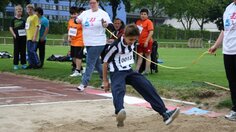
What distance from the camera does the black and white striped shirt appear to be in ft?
21.1

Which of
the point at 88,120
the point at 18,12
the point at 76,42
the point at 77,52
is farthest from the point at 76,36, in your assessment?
the point at 88,120

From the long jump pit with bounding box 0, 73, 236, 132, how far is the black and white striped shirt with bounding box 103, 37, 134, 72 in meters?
0.88

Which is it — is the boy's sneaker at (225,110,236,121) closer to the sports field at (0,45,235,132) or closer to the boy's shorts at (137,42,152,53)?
the sports field at (0,45,235,132)

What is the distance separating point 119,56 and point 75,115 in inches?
59.8

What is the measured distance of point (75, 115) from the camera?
7438 millimetres

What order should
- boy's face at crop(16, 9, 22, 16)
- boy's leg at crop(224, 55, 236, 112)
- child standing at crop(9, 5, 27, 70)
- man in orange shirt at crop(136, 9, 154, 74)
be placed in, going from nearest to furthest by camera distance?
→ boy's leg at crop(224, 55, 236, 112)
man in orange shirt at crop(136, 9, 154, 74)
boy's face at crop(16, 9, 22, 16)
child standing at crop(9, 5, 27, 70)

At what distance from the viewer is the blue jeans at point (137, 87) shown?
633 cm

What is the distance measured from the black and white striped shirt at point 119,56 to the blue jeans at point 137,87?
9 cm

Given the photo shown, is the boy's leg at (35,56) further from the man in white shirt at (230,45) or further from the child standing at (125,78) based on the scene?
the child standing at (125,78)

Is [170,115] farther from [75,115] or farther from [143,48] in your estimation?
[143,48]

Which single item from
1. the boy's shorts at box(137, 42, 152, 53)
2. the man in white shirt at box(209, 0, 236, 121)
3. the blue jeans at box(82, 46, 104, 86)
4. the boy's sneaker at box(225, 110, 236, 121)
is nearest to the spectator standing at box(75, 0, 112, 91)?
the blue jeans at box(82, 46, 104, 86)

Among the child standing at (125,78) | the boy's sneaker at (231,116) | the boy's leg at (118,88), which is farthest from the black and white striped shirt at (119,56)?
the boy's sneaker at (231,116)

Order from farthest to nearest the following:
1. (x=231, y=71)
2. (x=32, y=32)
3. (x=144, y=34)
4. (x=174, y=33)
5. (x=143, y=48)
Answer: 1. (x=174, y=33)
2. (x=32, y=32)
3. (x=143, y=48)
4. (x=144, y=34)
5. (x=231, y=71)

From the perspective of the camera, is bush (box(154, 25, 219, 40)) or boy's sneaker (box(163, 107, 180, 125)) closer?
boy's sneaker (box(163, 107, 180, 125))
